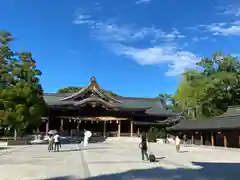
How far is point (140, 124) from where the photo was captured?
49094mm

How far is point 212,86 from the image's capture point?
148 feet

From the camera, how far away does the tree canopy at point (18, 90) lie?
29.4 m

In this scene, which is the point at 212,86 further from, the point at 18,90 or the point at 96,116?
the point at 18,90

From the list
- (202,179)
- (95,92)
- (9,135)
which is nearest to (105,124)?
(95,92)

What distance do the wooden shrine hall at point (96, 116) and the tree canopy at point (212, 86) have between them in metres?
4.09

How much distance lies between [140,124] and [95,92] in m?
9.15

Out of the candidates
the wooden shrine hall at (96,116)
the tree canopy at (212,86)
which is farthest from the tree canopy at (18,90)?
the tree canopy at (212,86)

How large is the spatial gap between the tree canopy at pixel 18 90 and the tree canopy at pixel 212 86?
25562mm

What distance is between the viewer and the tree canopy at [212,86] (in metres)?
46.1

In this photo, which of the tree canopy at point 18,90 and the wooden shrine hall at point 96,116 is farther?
the wooden shrine hall at point 96,116

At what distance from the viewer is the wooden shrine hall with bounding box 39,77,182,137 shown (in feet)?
152

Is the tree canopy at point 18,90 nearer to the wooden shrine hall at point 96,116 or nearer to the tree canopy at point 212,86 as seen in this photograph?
the wooden shrine hall at point 96,116

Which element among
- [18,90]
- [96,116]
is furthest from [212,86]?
[18,90]

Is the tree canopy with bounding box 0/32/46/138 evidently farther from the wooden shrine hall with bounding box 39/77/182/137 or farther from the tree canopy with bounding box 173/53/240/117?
the tree canopy with bounding box 173/53/240/117
